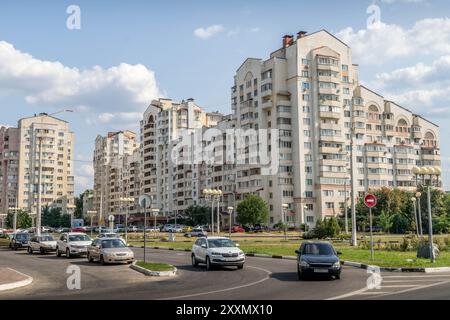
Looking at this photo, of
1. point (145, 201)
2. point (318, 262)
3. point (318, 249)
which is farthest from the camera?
point (145, 201)

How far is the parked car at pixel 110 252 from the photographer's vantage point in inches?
1024

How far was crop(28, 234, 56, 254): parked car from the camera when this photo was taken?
3640cm

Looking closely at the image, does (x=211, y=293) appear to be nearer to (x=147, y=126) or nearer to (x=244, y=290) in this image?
(x=244, y=290)

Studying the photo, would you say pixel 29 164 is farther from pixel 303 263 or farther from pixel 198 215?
pixel 303 263

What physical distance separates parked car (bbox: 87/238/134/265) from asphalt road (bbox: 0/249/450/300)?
2.41 meters

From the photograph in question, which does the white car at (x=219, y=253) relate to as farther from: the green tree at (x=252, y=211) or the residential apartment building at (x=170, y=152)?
the residential apartment building at (x=170, y=152)

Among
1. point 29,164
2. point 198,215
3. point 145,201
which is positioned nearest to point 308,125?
point 198,215

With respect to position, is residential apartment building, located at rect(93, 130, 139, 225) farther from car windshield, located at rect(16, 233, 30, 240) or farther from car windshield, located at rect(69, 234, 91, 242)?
car windshield, located at rect(69, 234, 91, 242)

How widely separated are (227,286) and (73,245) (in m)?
17.6

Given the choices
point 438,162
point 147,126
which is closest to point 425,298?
point 438,162

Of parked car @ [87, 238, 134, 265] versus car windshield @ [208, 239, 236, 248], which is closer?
car windshield @ [208, 239, 236, 248]

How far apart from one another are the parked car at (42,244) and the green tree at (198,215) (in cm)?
7636

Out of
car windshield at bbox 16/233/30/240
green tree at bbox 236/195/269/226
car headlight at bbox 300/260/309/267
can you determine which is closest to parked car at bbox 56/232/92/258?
car windshield at bbox 16/233/30/240

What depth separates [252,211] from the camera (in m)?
92.8
